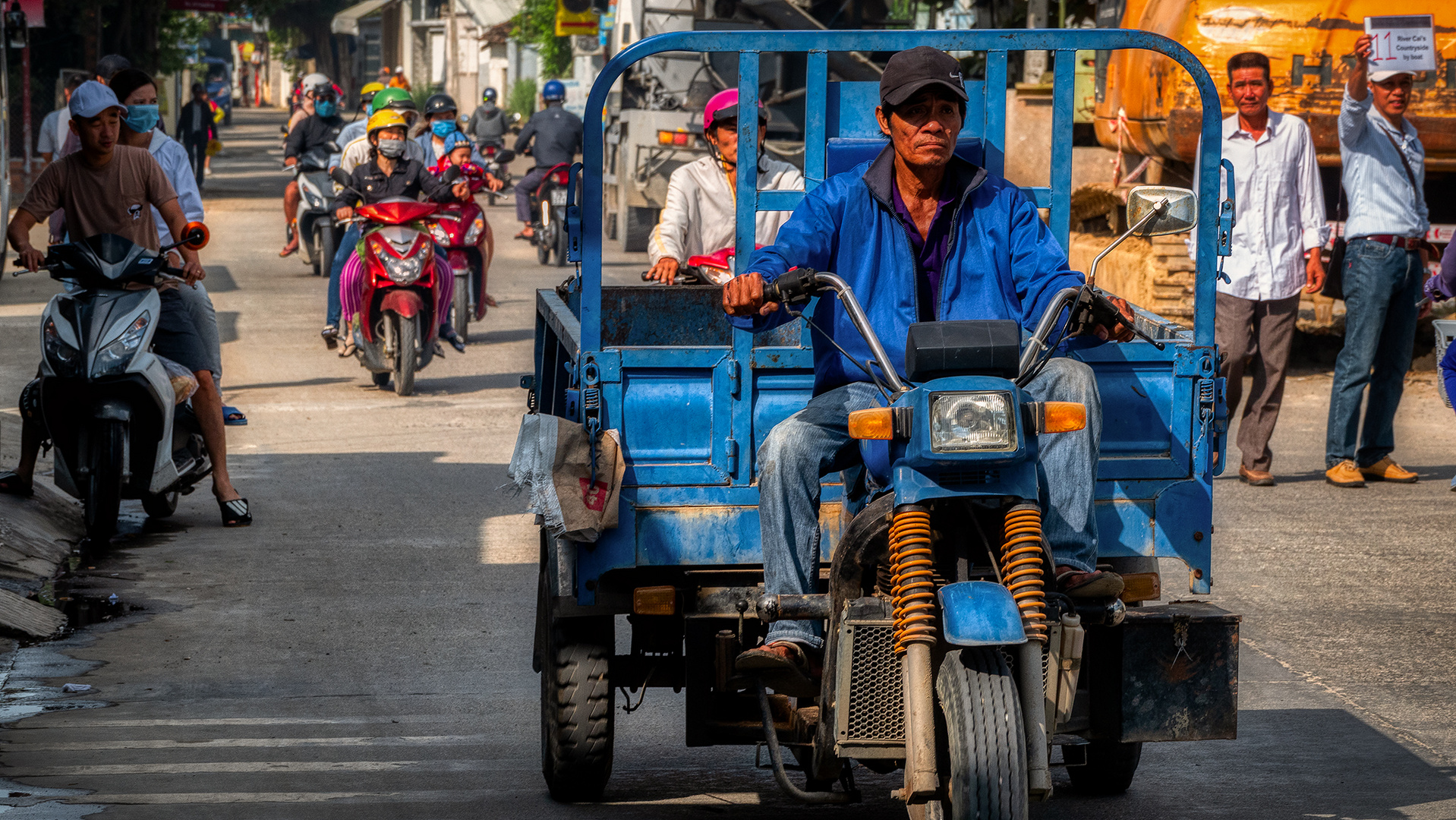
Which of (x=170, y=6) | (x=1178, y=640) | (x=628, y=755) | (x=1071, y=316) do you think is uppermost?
(x=170, y=6)

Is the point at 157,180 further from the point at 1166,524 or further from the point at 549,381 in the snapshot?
the point at 1166,524

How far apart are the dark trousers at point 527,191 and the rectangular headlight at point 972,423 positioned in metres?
18.1

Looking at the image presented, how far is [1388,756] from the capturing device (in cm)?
494

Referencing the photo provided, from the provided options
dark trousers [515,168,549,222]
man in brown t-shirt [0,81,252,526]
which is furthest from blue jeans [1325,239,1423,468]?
dark trousers [515,168,549,222]

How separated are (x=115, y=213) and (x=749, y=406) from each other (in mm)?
4293

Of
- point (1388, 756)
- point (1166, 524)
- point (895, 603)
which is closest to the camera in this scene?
point (895, 603)

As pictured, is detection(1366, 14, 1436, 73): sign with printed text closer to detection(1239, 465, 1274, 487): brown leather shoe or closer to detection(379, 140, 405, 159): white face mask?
detection(1239, 465, 1274, 487): brown leather shoe

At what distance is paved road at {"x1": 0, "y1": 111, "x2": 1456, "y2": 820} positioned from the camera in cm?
463

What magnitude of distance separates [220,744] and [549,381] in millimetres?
1663

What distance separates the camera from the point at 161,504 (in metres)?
7.93

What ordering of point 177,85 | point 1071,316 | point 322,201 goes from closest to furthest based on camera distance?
point 1071,316, point 322,201, point 177,85

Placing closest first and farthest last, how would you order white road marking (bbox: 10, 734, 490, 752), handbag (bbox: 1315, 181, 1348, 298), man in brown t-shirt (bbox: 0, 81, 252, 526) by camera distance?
1. white road marking (bbox: 10, 734, 490, 752)
2. man in brown t-shirt (bbox: 0, 81, 252, 526)
3. handbag (bbox: 1315, 181, 1348, 298)

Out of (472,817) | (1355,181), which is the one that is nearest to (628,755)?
(472,817)

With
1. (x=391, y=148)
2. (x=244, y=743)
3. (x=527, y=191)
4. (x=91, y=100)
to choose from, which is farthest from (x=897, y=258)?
(x=527, y=191)
